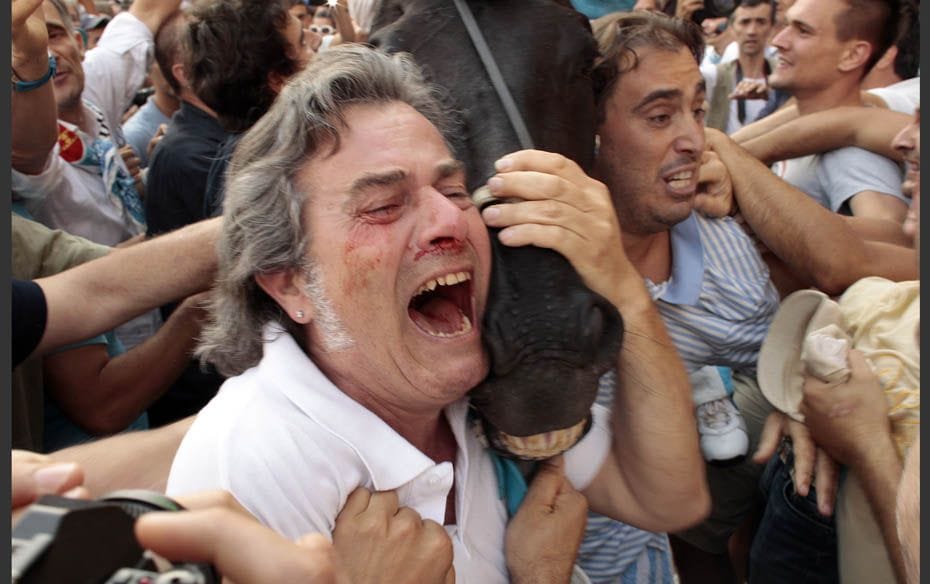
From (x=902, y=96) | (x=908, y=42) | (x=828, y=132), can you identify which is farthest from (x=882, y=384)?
(x=908, y=42)

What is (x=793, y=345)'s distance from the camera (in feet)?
7.72

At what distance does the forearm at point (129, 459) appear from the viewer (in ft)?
5.25

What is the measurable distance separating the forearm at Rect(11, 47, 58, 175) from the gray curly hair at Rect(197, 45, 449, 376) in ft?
4.41

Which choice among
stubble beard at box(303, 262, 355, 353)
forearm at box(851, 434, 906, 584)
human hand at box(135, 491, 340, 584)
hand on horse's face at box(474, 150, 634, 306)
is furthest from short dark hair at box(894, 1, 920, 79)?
human hand at box(135, 491, 340, 584)

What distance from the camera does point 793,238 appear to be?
2.58 metres

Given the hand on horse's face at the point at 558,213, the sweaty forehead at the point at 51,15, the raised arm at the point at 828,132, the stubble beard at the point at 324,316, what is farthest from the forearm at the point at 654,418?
the sweaty forehead at the point at 51,15

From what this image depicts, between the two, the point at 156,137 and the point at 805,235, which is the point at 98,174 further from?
the point at 805,235

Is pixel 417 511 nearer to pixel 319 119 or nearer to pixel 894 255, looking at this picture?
pixel 319 119

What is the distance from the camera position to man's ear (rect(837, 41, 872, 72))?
11.2 feet

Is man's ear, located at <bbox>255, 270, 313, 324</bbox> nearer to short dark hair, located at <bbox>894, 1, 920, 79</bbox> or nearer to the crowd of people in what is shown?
the crowd of people

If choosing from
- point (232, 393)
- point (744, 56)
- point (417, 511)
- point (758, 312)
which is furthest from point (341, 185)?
point (744, 56)

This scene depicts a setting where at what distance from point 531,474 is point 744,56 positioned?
5.40 metres

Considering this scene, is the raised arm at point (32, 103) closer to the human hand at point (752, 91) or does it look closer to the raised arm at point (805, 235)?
the raised arm at point (805, 235)

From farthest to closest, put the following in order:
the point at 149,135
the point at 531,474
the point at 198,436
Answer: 1. the point at 149,135
2. the point at 531,474
3. the point at 198,436
